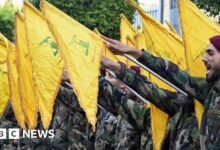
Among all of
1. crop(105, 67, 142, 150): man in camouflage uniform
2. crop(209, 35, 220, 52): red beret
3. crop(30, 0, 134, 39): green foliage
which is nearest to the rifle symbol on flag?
crop(105, 67, 142, 150): man in camouflage uniform

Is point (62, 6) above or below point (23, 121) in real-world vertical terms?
below

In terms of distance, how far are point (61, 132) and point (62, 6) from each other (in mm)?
14990

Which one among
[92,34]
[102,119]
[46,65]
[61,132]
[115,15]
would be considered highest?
[92,34]

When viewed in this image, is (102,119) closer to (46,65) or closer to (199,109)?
(46,65)

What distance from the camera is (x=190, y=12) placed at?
5.75 metres

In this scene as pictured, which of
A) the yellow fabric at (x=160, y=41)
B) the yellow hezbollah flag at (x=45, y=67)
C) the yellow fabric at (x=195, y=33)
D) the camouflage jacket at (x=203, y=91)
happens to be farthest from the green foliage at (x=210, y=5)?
the camouflage jacket at (x=203, y=91)

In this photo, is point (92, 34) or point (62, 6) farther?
point (62, 6)

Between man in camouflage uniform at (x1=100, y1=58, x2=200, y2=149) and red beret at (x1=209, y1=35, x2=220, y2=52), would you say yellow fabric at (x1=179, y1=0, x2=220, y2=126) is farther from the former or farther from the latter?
red beret at (x1=209, y1=35, x2=220, y2=52)

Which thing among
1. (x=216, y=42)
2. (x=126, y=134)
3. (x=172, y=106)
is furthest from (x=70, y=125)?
(x=216, y=42)

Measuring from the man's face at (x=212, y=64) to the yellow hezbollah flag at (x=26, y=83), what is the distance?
10.9 feet

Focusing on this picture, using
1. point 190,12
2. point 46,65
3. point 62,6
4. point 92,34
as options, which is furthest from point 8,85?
point 62,6

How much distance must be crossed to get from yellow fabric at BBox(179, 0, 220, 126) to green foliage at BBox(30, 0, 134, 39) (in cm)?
1739

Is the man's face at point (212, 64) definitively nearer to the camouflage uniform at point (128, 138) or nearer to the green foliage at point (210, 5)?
the camouflage uniform at point (128, 138)

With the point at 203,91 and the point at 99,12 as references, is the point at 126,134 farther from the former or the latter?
the point at 99,12
